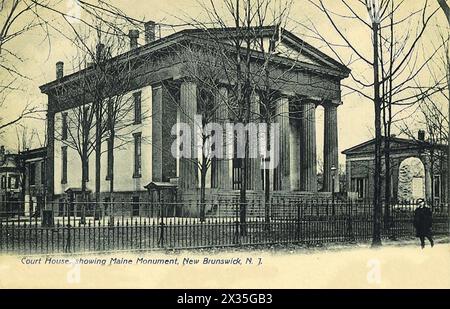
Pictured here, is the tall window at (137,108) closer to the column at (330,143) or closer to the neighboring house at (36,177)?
the neighboring house at (36,177)

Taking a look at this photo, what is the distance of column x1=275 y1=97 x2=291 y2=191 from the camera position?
946 inches

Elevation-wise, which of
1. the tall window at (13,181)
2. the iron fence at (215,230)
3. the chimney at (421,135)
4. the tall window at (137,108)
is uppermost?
the tall window at (137,108)

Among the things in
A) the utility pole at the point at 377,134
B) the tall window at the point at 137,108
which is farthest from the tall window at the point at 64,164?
the utility pole at the point at 377,134

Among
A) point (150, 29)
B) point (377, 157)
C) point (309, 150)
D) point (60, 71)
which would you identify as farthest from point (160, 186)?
point (150, 29)

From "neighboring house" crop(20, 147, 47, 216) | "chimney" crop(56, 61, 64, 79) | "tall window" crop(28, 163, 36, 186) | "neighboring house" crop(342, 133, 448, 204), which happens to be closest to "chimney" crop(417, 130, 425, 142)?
"neighboring house" crop(342, 133, 448, 204)

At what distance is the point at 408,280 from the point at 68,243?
6.48m

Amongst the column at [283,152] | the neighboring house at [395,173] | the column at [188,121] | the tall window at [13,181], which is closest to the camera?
the tall window at [13,181]

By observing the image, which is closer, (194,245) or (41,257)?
(41,257)

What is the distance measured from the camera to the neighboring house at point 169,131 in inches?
822

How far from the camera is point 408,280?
994 cm

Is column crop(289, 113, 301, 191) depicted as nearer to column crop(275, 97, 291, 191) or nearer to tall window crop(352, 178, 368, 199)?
column crop(275, 97, 291, 191)

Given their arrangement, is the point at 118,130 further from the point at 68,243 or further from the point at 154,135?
the point at 68,243

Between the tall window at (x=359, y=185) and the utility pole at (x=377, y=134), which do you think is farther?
the tall window at (x=359, y=185)

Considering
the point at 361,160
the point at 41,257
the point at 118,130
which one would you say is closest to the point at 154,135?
the point at 118,130
